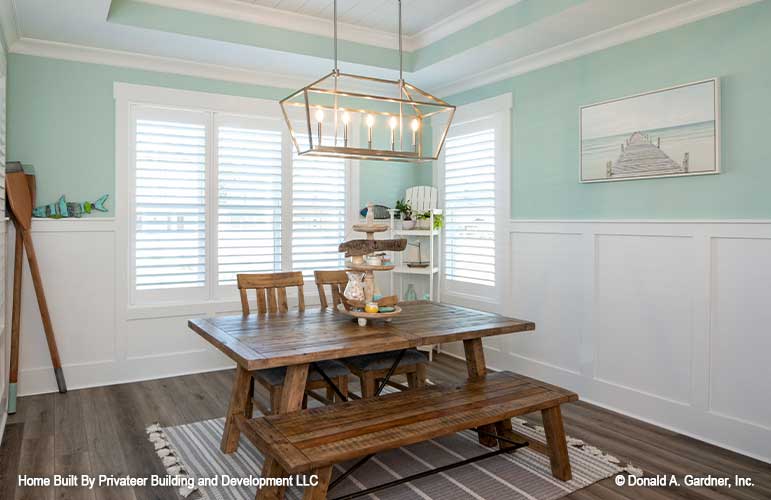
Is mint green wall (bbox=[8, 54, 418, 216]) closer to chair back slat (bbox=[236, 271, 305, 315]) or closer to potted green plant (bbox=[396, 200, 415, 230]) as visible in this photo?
chair back slat (bbox=[236, 271, 305, 315])

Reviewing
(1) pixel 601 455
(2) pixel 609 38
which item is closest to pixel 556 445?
(1) pixel 601 455

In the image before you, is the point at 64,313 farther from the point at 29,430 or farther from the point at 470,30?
the point at 470,30

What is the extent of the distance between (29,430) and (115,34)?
2.59 metres

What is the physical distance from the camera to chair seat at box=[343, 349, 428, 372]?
3.24 meters

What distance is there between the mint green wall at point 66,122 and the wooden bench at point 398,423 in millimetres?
2626

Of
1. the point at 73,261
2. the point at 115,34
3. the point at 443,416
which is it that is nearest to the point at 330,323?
the point at 443,416

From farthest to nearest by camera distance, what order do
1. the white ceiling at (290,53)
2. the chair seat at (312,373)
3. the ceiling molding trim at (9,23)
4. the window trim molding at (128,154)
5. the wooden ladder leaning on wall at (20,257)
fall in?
the window trim molding at (128,154) < the wooden ladder leaning on wall at (20,257) < the white ceiling at (290,53) < the ceiling molding trim at (9,23) < the chair seat at (312,373)

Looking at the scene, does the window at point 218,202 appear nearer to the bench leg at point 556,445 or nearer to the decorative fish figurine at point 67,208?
the decorative fish figurine at point 67,208

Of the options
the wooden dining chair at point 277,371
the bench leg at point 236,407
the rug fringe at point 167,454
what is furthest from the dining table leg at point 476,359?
the rug fringe at point 167,454

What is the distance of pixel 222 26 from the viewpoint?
3.89 meters

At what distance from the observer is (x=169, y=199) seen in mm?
4414

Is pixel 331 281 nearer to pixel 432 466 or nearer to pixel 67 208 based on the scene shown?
pixel 432 466

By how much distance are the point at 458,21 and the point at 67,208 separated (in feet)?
10.4

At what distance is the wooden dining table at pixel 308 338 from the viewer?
251cm
